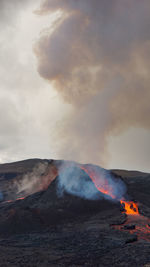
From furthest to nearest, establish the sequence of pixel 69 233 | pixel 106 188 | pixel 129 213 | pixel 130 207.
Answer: pixel 106 188 < pixel 130 207 < pixel 129 213 < pixel 69 233

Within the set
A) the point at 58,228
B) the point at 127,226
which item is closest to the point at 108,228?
the point at 127,226

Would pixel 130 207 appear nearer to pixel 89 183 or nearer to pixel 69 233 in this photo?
pixel 89 183

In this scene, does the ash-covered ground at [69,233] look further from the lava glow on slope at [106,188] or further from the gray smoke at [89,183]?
the lava glow on slope at [106,188]

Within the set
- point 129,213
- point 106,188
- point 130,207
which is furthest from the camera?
point 106,188

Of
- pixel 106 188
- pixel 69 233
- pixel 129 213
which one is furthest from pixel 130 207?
pixel 69 233

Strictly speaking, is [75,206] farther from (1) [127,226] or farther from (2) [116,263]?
(2) [116,263]

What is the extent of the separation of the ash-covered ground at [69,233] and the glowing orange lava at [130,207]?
876 mm

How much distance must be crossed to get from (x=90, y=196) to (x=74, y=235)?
1442cm

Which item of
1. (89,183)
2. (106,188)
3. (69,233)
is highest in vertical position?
(89,183)

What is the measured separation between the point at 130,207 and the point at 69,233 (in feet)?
42.2

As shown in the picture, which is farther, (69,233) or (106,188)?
(106,188)

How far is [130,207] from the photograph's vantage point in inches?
1492

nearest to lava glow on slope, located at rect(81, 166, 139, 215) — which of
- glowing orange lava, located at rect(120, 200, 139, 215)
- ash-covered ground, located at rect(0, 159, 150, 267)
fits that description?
glowing orange lava, located at rect(120, 200, 139, 215)

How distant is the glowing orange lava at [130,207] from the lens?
36.3m
